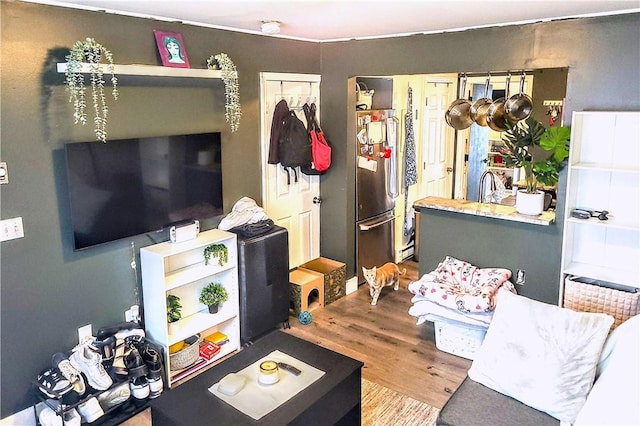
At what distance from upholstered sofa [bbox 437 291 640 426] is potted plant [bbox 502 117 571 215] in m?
1.24

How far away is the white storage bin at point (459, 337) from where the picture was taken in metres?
3.66

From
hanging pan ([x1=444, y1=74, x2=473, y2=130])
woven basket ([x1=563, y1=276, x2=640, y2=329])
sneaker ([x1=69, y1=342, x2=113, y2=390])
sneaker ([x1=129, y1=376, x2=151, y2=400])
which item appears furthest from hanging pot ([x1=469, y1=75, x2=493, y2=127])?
sneaker ([x1=69, y1=342, x2=113, y2=390])

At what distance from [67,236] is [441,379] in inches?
101

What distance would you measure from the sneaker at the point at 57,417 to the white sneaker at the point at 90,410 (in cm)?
3

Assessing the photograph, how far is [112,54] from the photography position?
3115 millimetres

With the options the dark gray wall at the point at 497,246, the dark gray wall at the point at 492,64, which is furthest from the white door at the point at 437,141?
the dark gray wall at the point at 497,246

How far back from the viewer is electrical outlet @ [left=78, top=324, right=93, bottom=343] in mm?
3168

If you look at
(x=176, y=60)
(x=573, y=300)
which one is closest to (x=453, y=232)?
(x=573, y=300)

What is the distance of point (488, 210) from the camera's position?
397 cm

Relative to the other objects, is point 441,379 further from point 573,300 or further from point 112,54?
point 112,54

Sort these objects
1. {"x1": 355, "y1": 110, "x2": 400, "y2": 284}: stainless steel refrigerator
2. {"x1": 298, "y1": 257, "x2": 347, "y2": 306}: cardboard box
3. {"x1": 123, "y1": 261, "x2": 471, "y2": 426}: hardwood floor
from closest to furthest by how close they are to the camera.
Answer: {"x1": 123, "y1": 261, "x2": 471, "y2": 426}: hardwood floor, {"x1": 298, "y1": 257, "x2": 347, "y2": 306}: cardboard box, {"x1": 355, "y1": 110, "x2": 400, "y2": 284}: stainless steel refrigerator

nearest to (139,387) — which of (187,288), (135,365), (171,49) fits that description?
(135,365)

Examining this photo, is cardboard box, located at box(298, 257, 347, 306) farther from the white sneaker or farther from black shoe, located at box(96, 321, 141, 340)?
the white sneaker

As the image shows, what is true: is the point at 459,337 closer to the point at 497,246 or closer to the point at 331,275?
the point at 497,246
